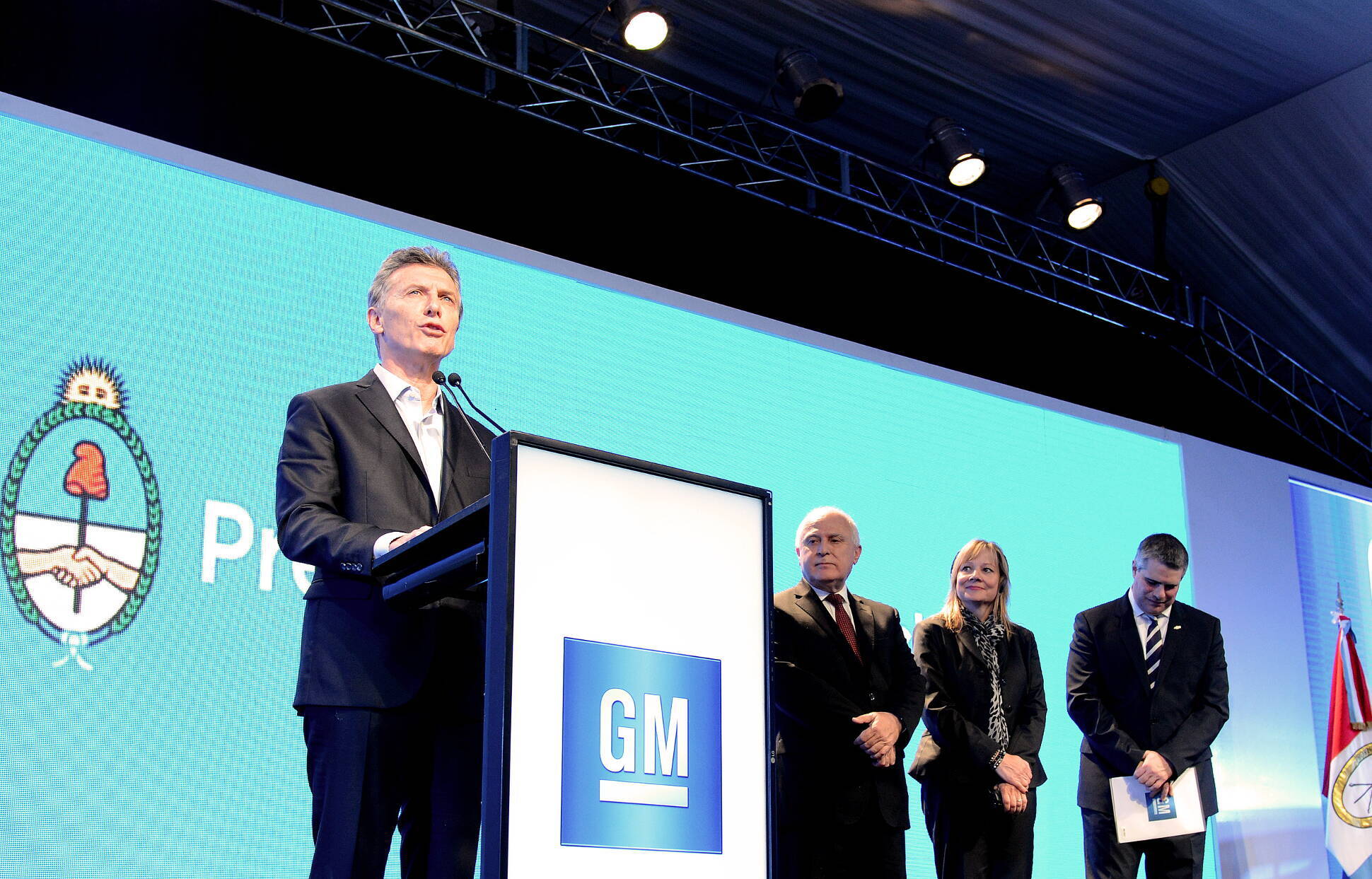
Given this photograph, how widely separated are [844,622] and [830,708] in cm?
30

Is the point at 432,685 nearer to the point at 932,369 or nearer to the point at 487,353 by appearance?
the point at 487,353

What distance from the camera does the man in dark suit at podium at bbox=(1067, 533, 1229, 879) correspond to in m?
4.29

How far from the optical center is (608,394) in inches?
174

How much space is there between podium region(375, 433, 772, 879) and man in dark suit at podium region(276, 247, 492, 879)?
0.80 ft

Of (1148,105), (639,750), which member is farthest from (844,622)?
(1148,105)

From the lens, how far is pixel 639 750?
1499mm

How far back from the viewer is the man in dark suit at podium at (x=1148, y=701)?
4.29 meters

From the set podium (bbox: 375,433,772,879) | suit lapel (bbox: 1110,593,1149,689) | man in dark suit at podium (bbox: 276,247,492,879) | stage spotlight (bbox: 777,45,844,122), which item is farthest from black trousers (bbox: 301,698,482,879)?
stage spotlight (bbox: 777,45,844,122)

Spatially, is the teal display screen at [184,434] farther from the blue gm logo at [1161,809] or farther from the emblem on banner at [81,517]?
the blue gm logo at [1161,809]

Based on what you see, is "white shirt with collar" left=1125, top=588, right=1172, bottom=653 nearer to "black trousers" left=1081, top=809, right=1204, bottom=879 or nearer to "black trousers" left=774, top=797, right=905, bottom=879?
"black trousers" left=1081, top=809, right=1204, bottom=879

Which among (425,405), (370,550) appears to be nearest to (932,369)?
(425,405)

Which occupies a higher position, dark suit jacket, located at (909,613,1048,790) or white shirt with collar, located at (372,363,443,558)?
white shirt with collar, located at (372,363,443,558)

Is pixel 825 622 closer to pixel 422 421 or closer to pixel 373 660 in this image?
pixel 422 421

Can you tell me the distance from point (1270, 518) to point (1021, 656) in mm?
2869
